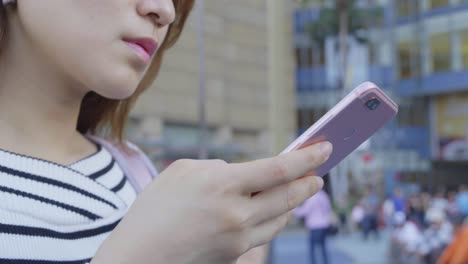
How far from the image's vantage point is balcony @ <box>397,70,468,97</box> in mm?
23266

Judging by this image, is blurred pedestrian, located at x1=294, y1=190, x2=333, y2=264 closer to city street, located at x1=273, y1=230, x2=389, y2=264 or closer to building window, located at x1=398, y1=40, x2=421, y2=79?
city street, located at x1=273, y1=230, x2=389, y2=264

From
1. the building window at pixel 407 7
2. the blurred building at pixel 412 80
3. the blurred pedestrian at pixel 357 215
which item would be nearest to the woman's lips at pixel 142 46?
the blurred pedestrian at pixel 357 215

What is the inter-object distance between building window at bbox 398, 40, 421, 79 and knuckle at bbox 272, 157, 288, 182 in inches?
971

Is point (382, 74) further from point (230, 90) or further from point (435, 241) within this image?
point (435, 241)

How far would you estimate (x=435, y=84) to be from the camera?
78.4 ft

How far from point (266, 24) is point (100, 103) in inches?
896

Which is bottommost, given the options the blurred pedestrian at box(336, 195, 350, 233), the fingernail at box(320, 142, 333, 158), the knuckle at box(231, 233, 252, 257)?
the blurred pedestrian at box(336, 195, 350, 233)

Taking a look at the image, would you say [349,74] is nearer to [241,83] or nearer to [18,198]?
[241,83]

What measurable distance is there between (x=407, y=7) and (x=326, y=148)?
25.3 meters

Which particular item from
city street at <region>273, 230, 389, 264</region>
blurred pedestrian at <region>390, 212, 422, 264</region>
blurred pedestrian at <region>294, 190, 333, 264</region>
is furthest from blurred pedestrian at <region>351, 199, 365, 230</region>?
blurred pedestrian at <region>294, 190, 333, 264</region>

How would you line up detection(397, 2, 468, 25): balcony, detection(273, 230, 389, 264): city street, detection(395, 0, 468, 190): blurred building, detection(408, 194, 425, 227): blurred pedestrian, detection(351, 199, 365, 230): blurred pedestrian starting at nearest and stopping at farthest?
detection(273, 230, 389, 264): city street
detection(408, 194, 425, 227): blurred pedestrian
detection(351, 199, 365, 230): blurred pedestrian
detection(397, 2, 468, 25): balcony
detection(395, 0, 468, 190): blurred building

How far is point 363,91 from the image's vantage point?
758 mm

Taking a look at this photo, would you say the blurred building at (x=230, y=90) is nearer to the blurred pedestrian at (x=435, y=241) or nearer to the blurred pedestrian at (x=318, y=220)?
the blurred pedestrian at (x=318, y=220)

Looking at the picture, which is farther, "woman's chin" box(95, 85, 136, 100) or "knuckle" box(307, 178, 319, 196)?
"woman's chin" box(95, 85, 136, 100)
